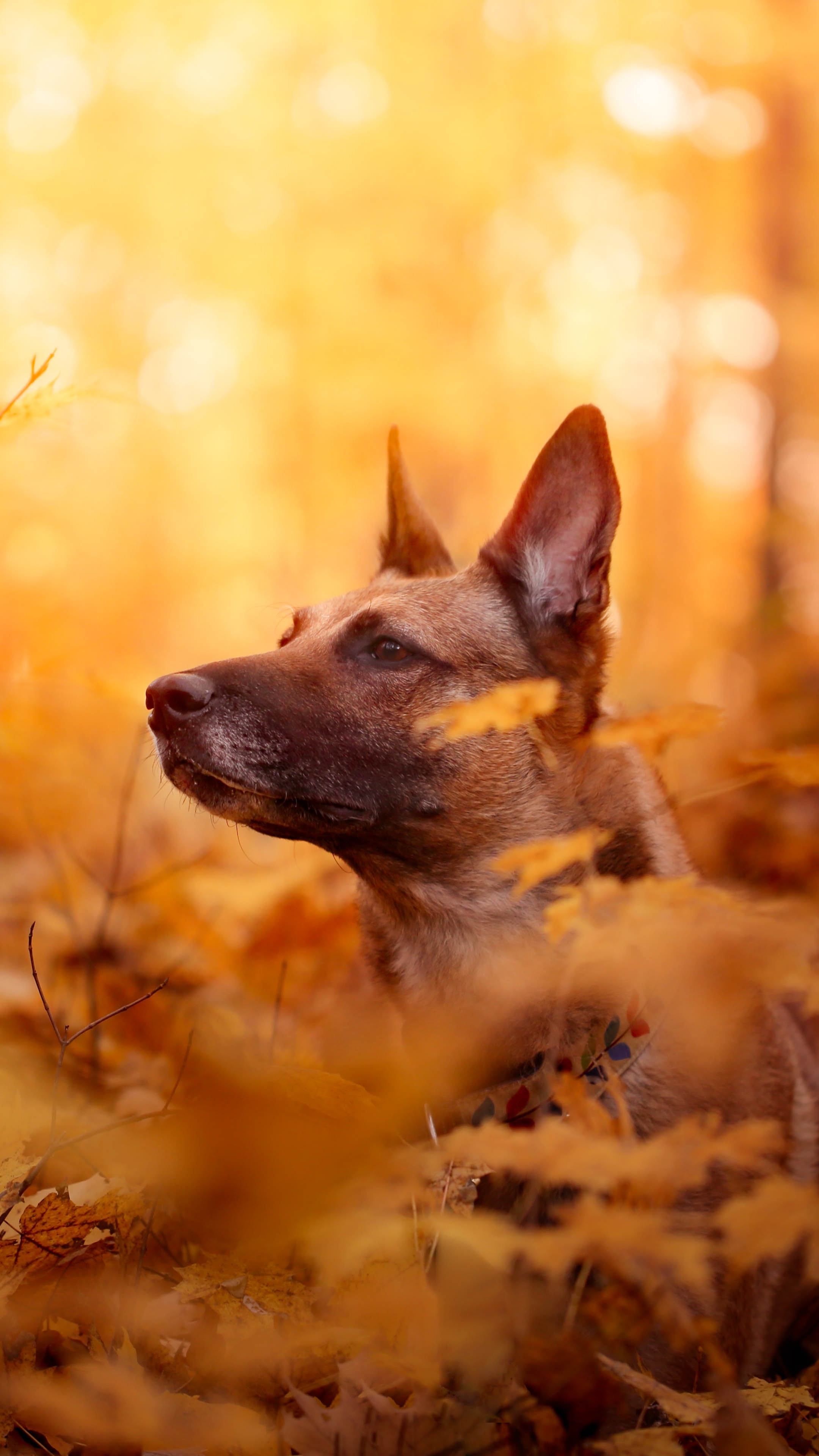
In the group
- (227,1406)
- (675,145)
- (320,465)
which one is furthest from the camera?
(320,465)

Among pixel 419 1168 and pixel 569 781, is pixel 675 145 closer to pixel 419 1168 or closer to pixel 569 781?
pixel 569 781

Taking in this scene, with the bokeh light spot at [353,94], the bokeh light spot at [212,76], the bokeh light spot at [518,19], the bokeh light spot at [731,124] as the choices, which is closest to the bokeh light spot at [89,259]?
the bokeh light spot at [212,76]

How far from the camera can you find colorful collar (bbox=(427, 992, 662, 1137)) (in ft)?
7.93

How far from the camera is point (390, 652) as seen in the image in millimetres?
3057

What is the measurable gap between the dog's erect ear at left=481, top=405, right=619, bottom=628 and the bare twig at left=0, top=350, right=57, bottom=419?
1.40 meters

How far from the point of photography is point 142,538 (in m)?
15.8

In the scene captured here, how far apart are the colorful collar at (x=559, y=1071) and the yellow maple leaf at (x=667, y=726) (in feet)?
3.12

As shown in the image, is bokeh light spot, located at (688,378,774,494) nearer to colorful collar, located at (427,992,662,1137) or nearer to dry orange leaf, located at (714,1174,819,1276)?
colorful collar, located at (427,992,662,1137)

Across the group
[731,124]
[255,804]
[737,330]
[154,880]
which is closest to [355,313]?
[731,124]

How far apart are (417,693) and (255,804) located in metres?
0.64

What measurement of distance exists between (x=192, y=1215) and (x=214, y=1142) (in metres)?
0.38

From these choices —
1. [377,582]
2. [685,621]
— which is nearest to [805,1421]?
[377,582]

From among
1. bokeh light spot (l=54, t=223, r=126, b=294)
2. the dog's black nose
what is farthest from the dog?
bokeh light spot (l=54, t=223, r=126, b=294)

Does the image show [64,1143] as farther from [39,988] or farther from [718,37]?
[718,37]
